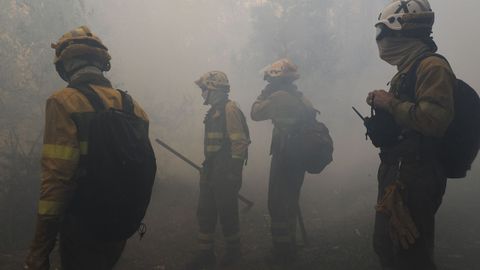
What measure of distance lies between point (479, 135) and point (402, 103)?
2.16 ft

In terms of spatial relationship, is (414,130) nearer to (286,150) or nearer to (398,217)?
(398,217)

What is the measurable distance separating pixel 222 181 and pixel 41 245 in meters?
3.82

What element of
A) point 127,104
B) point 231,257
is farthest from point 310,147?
point 127,104

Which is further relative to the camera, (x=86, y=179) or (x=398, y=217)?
(x=398, y=217)

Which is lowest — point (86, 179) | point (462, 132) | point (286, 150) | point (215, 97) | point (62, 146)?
point (286, 150)

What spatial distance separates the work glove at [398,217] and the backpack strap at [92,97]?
2430 mm

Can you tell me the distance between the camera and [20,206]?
7.56 m

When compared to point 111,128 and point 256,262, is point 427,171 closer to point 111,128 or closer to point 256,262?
point 111,128

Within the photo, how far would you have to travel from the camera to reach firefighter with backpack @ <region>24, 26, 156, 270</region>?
2.86 meters

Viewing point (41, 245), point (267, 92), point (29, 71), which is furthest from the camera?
point (29, 71)

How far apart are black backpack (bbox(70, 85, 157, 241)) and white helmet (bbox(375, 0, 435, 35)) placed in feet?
8.01

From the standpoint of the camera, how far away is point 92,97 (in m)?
3.06

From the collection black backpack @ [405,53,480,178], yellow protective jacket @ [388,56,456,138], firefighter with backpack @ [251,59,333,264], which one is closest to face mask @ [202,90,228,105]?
firefighter with backpack @ [251,59,333,264]

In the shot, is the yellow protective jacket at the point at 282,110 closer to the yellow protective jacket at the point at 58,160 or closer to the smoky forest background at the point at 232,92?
the smoky forest background at the point at 232,92
